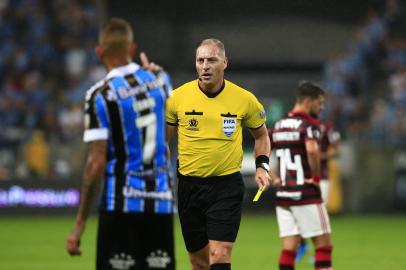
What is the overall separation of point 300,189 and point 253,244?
248 inches

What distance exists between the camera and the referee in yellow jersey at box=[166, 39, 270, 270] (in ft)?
28.5

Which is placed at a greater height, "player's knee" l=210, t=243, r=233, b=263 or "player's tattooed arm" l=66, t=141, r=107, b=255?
"player's tattooed arm" l=66, t=141, r=107, b=255

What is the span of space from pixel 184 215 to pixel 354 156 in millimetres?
15346

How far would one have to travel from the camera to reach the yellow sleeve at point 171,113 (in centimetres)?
886

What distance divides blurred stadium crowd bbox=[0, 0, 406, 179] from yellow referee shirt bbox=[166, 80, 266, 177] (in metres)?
14.6

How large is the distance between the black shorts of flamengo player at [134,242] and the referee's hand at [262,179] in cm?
185

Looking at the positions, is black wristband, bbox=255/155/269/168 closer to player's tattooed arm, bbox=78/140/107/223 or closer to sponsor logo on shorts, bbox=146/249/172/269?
sponsor logo on shorts, bbox=146/249/172/269

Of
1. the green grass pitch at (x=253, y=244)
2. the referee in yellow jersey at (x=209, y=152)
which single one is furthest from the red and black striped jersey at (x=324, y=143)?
the referee in yellow jersey at (x=209, y=152)

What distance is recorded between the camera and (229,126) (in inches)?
345

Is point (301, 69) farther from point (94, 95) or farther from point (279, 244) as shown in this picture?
point (94, 95)

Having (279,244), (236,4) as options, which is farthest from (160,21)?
(279,244)

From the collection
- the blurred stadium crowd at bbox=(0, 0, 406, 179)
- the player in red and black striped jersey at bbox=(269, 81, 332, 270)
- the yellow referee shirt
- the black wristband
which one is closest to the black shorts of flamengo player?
the yellow referee shirt

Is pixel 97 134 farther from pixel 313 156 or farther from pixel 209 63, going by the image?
pixel 313 156

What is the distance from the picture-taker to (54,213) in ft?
74.3
